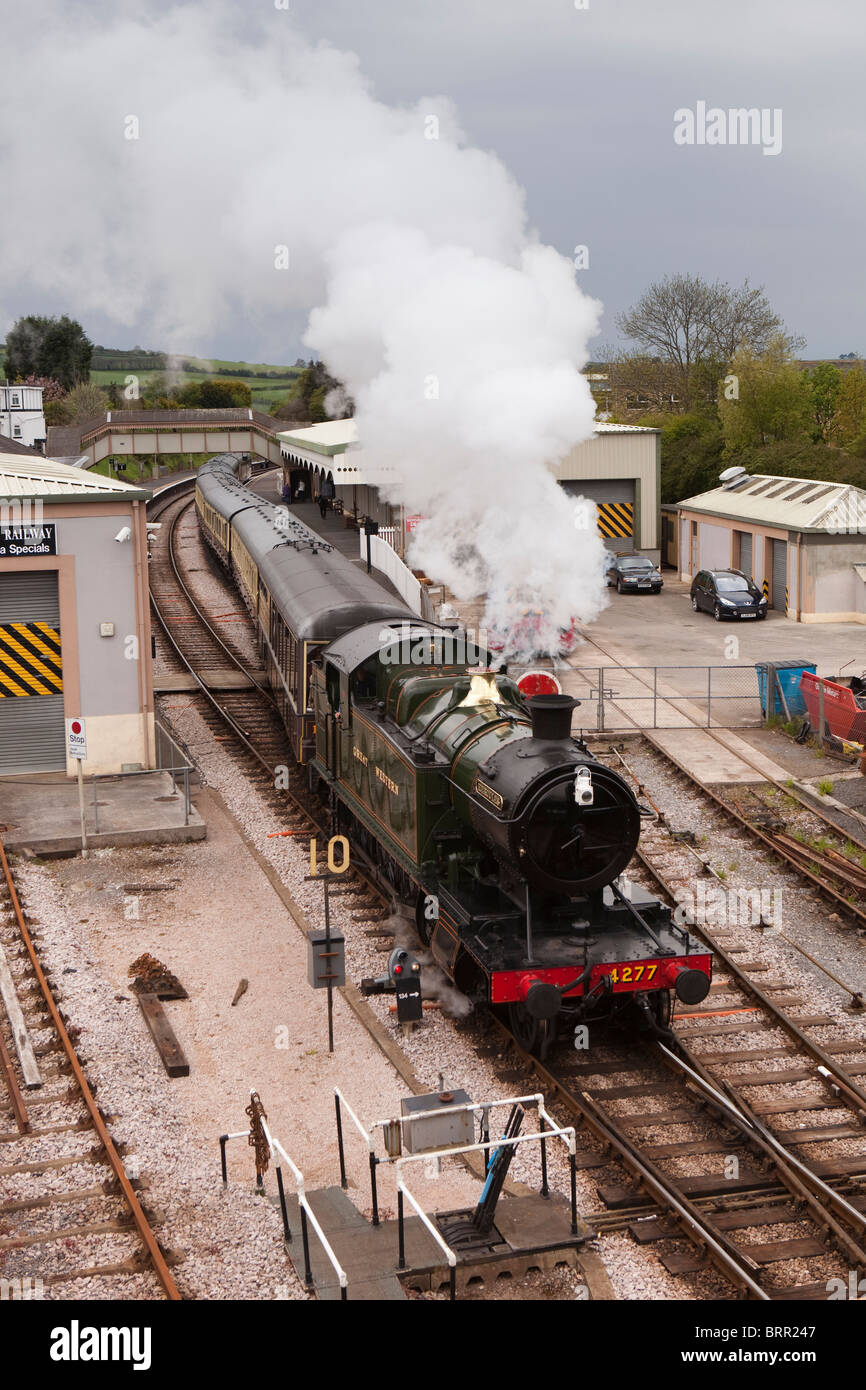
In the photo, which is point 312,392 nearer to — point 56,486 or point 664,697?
point 664,697

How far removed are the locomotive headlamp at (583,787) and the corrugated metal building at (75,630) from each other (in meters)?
10.3

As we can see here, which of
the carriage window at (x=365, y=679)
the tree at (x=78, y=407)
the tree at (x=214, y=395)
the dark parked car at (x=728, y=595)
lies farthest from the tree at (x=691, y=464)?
the tree at (x=214, y=395)

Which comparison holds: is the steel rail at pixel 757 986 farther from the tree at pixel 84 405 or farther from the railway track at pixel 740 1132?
the tree at pixel 84 405

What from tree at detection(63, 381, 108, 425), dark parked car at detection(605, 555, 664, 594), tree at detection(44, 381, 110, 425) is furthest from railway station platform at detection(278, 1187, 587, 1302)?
tree at detection(63, 381, 108, 425)

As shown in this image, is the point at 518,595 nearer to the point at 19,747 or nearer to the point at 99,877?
the point at 99,877

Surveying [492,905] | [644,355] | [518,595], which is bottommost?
[492,905]

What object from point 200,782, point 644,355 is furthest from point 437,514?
point 644,355

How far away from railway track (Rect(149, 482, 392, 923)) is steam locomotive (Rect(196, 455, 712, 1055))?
1.02 m

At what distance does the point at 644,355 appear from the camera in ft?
205

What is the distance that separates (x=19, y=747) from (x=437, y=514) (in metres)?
7.12

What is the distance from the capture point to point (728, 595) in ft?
106

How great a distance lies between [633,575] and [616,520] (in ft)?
9.56

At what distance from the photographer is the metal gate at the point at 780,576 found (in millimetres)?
33062

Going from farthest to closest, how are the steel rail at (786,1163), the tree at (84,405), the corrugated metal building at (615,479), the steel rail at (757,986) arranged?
the tree at (84,405)
the corrugated metal building at (615,479)
the steel rail at (757,986)
the steel rail at (786,1163)
